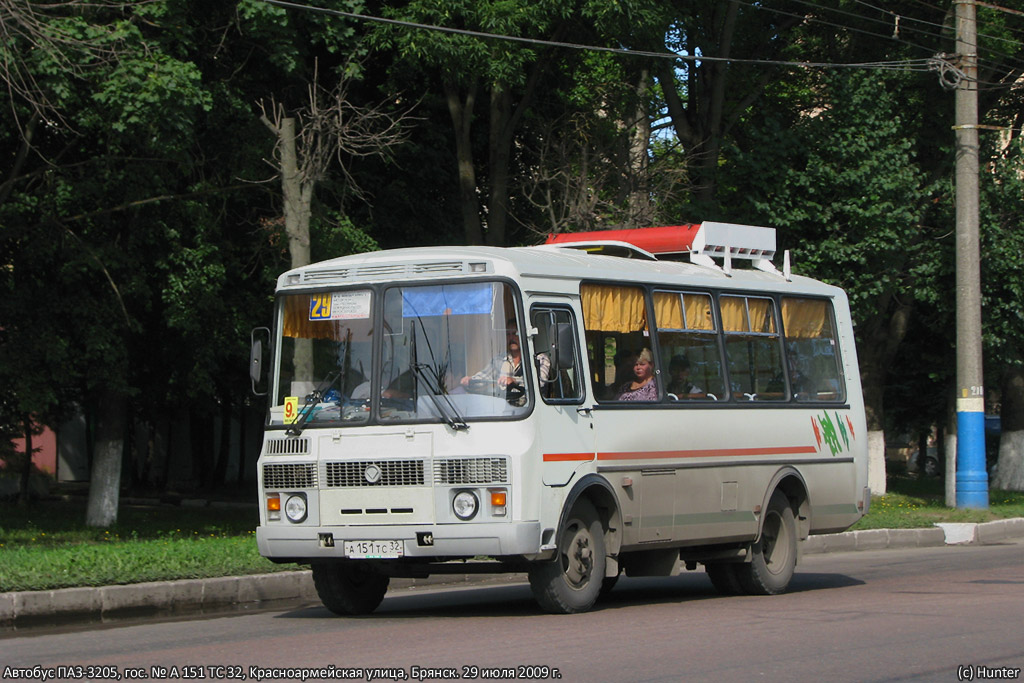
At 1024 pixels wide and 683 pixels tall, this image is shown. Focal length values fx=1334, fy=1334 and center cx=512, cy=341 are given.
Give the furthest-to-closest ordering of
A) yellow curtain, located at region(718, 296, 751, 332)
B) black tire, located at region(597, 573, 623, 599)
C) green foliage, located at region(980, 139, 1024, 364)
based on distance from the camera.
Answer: green foliage, located at region(980, 139, 1024, 364) < yellow curtain, located at region(718, 296, 751, 332) < black tire, located at region(597, 573, 623, 599)

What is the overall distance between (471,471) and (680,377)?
2791 mm

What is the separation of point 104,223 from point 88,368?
7.26ft

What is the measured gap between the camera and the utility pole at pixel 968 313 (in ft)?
71.4

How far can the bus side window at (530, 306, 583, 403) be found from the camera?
1030 cm

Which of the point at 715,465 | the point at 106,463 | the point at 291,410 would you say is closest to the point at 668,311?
the point at 715,465

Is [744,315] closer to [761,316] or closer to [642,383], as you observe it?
[761,316]

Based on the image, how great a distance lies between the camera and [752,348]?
512 inches

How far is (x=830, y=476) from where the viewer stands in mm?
13812

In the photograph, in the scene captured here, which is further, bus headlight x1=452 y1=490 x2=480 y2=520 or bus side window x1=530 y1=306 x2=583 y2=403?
bus side window x1=530 y1=306 x2=583 y2=403

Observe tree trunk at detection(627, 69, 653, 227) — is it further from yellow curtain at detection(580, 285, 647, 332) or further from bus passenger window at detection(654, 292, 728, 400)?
yellow curtain at detection(580, 285, 647, 332)

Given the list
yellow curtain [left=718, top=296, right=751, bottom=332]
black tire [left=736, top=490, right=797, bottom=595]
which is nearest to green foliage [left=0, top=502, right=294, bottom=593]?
black tire [left=736, top=490, right=797, bottom=595]

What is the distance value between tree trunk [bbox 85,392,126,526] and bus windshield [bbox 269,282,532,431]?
41.9ft

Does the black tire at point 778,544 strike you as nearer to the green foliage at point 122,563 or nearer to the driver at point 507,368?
the driver at point 507,368

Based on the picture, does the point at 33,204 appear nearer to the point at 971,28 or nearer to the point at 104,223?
the point at 104,223
